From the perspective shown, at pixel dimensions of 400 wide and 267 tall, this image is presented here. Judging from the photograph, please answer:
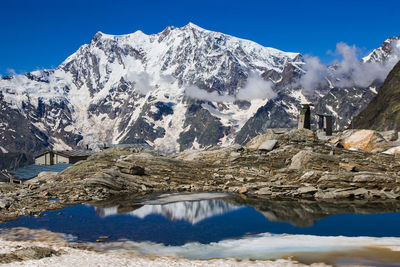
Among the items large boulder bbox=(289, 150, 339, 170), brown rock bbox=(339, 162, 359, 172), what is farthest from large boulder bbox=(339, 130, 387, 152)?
brown rock bbox=(339, 162, 359, 172)

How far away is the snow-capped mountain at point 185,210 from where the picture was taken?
38.8m

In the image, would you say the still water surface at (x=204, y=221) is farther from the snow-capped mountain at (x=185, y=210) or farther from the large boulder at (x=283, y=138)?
the large boulder at (x=283, y=138)

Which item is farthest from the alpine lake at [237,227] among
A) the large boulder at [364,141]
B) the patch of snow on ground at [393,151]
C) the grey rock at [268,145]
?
the large boulder at [364,141]

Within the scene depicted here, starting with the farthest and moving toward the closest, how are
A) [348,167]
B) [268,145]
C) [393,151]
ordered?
[268,145] → [393,151] → [348,167]

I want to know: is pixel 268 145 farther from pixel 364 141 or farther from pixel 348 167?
pixel 364 141

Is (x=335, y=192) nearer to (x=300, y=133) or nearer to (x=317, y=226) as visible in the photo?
(x=317, y=226)

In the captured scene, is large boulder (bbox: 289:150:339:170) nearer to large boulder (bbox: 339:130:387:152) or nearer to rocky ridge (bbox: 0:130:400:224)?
rocky ridge (bbox: 0:130:400:224)

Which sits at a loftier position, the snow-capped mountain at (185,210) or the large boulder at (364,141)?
the large boulder at (364,141)

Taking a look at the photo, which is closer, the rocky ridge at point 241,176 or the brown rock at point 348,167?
the rocky ridge at point 241,176

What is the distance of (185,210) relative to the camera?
136 ft

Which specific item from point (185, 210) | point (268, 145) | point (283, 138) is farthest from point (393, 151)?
point (185, 210)

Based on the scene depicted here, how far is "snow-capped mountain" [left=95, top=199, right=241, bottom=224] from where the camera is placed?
38.8m

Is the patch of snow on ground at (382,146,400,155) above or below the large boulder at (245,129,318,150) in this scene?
below

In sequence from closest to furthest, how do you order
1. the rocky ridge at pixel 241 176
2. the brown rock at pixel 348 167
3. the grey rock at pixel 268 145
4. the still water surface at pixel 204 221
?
1. the still water surface at pixel 204 221
2. the rocky ridge at pixel 241 176
3. the brown rock at pixel 348 167
4. the grey rock at pixel 268 145
